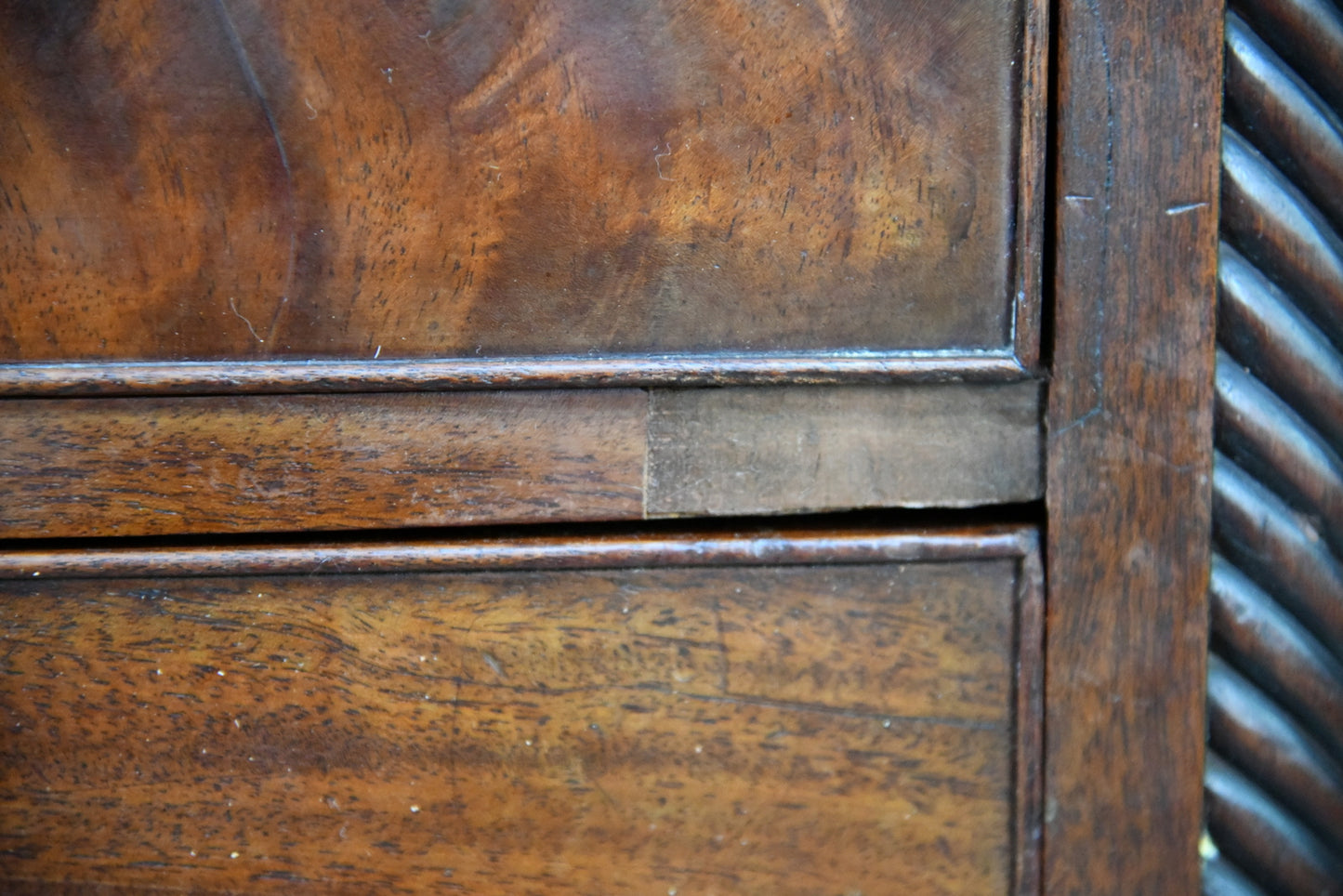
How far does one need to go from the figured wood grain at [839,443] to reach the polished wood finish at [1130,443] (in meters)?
0.02

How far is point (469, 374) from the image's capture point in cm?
36

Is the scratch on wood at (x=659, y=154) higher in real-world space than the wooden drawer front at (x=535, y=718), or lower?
higher

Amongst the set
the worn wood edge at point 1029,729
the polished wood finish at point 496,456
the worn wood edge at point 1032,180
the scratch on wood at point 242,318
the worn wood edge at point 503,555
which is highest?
the worn wood edge at point 1032,180

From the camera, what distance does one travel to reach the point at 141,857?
→ 1.22 feet

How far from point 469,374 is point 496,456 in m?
0.04

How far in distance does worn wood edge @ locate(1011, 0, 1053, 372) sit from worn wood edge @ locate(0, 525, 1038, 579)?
3.7 inches

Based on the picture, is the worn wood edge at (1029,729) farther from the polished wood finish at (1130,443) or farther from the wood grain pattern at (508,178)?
the wood grain pattern at (508,178)

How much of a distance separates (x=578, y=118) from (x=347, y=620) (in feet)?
0.84

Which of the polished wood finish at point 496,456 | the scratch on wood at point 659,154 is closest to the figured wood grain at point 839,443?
the polished wood finish at point 496,456

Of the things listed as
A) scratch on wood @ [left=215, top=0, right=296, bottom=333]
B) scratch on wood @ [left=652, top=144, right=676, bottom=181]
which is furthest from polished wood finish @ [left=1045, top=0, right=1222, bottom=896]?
scratch on wood @ [left=215, top=0, right=296, bottom=333]

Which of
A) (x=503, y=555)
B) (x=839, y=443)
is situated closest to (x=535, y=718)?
(x=503, y=555)

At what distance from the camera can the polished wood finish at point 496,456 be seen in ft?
1.19

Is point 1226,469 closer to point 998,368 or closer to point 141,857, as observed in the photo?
point 998,368

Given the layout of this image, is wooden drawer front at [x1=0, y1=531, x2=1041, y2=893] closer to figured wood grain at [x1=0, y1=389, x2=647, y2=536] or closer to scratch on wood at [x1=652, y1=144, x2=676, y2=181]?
figured wood grain at [x1=0, y1=389, x2=647, y2=536]
